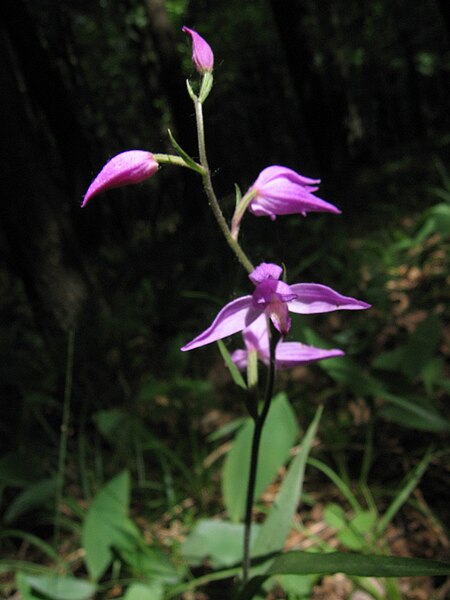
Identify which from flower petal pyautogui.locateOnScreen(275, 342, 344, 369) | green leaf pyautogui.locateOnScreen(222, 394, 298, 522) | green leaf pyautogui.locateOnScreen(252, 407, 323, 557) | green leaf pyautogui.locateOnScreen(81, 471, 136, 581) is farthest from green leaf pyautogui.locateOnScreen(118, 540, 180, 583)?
flower petal pyautogui.locateOnScreen(275, 342, 344, 369)

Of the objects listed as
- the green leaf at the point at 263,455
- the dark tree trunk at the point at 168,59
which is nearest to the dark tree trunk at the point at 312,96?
the dark tree trunk at the point at 168,59

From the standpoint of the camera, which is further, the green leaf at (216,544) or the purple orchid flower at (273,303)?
the green leaf at (216,544)

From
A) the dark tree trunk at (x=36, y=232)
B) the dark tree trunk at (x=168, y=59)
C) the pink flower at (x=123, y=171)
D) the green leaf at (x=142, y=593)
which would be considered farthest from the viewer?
the dark tree trunk at (x=168, y=59)

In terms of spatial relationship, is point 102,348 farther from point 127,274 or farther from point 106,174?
point 106,174

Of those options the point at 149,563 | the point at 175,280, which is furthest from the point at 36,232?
the point at 149,563

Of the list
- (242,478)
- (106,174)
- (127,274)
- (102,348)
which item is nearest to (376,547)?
(242,478)

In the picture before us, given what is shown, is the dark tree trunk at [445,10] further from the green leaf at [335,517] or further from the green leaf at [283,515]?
the green leaf at [283,515]
